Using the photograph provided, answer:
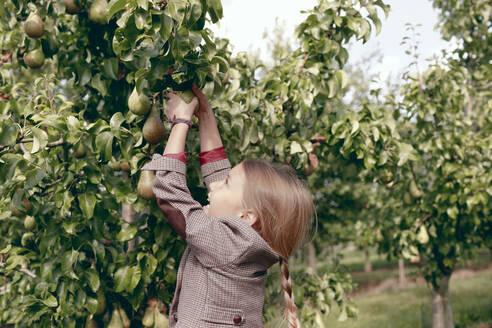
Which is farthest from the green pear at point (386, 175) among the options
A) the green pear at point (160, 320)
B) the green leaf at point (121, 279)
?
the green leaf at point (121, 279)

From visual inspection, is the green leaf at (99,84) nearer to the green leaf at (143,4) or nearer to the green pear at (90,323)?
the green leaf at (143,4)

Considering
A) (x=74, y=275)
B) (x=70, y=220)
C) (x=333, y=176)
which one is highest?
(x=333, y=176)

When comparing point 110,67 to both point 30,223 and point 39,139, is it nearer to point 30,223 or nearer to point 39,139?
point 39,139

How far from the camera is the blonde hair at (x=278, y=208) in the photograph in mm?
1659

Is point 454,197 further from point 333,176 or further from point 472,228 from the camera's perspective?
point 333,176

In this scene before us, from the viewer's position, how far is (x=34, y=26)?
2.20 metres

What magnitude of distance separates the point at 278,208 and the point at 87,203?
2.66ft

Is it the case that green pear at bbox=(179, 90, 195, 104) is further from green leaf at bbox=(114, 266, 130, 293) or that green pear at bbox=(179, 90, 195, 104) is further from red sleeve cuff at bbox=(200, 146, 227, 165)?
green leaf at bbox=(114, 266, 130, 293)

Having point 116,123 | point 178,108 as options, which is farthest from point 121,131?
point 178,108

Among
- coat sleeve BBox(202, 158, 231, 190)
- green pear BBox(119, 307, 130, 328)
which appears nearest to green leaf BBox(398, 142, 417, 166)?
coat sleeve BBox(202, 158, 231, 190)

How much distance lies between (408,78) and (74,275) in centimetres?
401

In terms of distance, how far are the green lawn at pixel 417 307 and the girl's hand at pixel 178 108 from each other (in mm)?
6006

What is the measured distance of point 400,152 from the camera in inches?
116

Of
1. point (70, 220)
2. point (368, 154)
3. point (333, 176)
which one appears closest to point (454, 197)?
point (368, 154)
